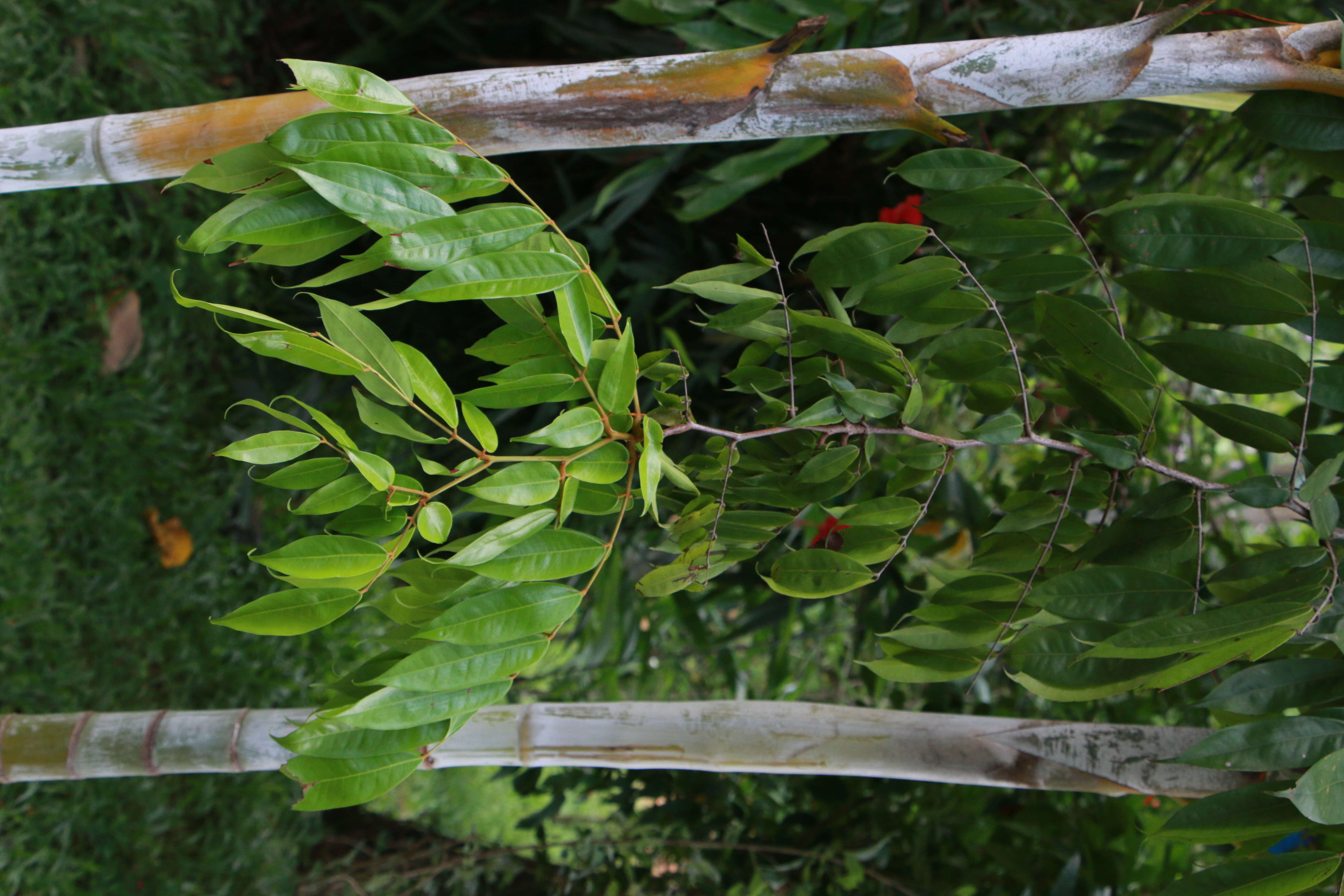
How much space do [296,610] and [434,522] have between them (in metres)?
0.09

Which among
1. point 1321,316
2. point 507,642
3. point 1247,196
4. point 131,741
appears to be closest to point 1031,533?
point 1321,316

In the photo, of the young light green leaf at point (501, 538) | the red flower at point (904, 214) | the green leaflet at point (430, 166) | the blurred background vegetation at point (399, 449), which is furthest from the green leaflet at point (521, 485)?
the red flower at point (904, 214)

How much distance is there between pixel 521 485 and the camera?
15.7 inches

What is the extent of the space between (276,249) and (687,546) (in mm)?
288

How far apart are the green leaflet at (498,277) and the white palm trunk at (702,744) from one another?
443 mm

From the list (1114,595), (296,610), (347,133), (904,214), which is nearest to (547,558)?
(296,610)

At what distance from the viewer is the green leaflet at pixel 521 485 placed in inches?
15.3

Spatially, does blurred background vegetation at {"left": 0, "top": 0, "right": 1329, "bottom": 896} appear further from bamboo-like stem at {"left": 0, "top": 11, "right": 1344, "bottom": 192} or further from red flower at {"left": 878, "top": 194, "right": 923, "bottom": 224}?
bamboo-like stem at {"left": 0, "top": 11, "right": 1344, "bottom": 192}

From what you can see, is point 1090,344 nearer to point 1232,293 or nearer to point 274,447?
point 1232,293

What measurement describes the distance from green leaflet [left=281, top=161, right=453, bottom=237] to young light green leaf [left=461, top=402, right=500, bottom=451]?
0.09 metres

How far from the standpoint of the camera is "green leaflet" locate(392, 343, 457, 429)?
413 millimetres

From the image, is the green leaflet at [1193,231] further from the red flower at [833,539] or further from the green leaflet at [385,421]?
the green leaflet at [385,421]

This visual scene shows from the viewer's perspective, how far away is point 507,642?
1.37 feet

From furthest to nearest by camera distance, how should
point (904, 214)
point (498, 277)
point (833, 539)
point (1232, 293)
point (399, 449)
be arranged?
1. point (399, 449)
2. point (904, 214)
3. point (833, 539)
4. point (1232, 293)
5. point (498, 277)
